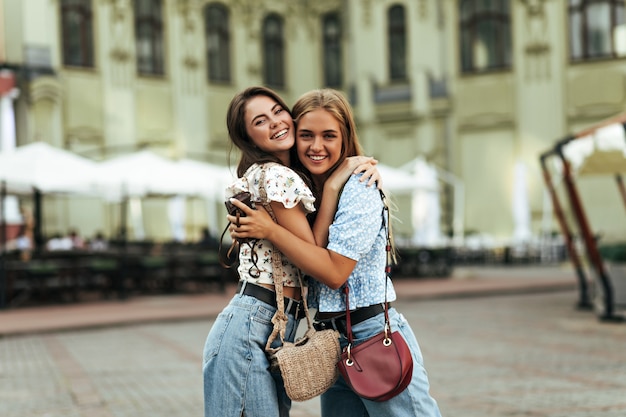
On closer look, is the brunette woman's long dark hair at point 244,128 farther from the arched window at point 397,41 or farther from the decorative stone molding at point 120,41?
the arched window at point 397,41

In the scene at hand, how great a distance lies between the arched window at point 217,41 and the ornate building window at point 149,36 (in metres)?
1.82

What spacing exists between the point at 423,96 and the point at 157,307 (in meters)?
17.2

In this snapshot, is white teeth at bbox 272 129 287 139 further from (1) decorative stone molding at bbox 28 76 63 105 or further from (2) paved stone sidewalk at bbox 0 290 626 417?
(1) decorative stone molding at bbox 28 76 63 105

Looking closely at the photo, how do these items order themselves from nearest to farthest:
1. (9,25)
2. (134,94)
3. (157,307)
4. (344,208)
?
(344,208) → (157,307) → (9,25) → (134,94)

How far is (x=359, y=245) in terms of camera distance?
305 cm

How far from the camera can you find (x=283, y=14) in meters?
32.8

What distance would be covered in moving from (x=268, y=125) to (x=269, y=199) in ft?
0.91

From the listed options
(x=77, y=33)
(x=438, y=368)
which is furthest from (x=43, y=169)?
(x=77, y=33)

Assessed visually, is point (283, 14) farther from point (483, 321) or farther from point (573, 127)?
point (483, 321)

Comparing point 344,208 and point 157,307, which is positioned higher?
point 344,208

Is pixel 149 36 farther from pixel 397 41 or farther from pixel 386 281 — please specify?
pixel 386 281

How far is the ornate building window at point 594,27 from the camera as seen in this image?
28.1 metres

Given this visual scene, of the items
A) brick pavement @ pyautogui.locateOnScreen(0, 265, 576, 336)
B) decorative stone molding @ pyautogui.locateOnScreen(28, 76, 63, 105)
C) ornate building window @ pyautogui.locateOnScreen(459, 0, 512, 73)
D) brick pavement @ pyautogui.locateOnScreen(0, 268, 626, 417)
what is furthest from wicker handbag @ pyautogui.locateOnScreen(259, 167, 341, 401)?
ornate building window @ pyautogui.locateOnScreen(459, 0, 512, 73)

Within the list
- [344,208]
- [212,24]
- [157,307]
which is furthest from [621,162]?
[212,24]
